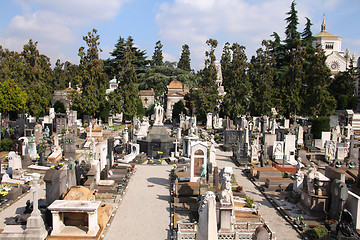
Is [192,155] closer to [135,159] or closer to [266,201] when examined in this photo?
[266,201]

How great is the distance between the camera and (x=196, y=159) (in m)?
14.7

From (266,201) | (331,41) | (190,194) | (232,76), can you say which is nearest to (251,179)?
(266,201)

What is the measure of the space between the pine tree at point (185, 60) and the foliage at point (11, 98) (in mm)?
38251

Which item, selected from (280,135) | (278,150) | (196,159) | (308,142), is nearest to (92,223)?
(196,159)

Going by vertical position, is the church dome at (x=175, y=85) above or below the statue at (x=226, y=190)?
above

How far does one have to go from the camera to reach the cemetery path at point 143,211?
9.90 metres

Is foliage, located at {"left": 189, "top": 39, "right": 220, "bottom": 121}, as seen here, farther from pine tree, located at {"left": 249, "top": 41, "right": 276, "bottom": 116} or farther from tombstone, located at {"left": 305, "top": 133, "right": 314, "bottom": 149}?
tombstone, located at {"left": 305, "top": 133, "right": 314, "bottom": 149}

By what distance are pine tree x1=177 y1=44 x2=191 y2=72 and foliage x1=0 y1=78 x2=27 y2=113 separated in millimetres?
38251

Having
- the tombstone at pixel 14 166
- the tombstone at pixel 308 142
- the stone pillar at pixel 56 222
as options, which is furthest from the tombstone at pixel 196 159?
the tombstone at pixel 308 142

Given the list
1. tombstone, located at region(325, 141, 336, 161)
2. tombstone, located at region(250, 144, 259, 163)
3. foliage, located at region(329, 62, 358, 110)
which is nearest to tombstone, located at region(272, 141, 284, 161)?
tombstone, located at region(250, 144, 259, 163)

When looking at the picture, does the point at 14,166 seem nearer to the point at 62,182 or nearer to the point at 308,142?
the point at 62,182

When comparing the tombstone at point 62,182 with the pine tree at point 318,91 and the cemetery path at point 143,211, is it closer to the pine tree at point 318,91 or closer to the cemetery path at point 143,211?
the cemetery path at point 143,211

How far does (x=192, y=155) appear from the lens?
1466 centimetres

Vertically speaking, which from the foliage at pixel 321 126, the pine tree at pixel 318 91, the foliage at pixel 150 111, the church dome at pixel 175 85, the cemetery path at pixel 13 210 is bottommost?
the cemetery path at pixel 13 210
